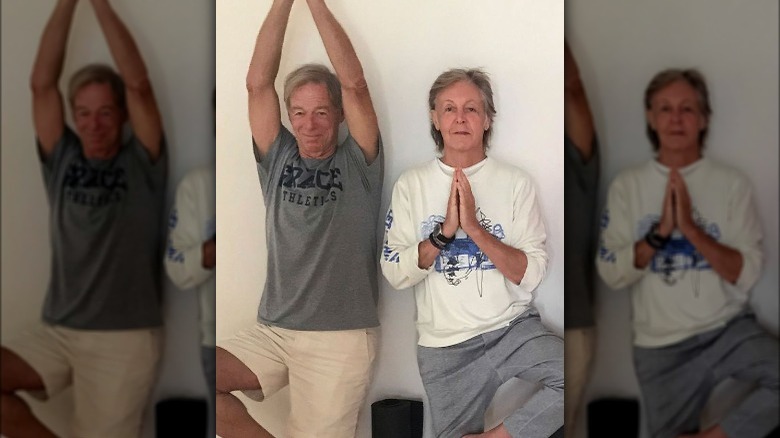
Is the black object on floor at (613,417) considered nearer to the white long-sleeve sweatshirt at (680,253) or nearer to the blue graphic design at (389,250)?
the white long-sleeve sweatshirt at (680,253)

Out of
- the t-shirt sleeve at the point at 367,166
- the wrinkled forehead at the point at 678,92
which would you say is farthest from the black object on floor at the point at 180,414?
the wrinkled forehead at the point at 678,92

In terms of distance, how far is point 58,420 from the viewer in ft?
5.29

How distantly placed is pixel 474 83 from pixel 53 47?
960mm

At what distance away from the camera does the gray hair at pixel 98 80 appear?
63.0 inches

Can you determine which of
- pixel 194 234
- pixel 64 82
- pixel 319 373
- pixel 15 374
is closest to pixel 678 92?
pixel 319 373

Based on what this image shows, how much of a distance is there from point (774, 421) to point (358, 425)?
878 mm

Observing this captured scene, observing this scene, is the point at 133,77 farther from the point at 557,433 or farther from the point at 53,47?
the point at 557,433

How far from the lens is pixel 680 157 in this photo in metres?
1.50

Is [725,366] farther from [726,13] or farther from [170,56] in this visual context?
[170,56]

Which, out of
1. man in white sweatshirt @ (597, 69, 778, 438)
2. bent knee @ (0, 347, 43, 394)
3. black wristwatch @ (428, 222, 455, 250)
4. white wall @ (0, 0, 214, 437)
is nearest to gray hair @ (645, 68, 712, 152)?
man in white sweatshirt @ (597, 69, 778, 438)

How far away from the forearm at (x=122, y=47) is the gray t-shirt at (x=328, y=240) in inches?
15.0

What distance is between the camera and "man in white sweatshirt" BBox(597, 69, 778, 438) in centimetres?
147

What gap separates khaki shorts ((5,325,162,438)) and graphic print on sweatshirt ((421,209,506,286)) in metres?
0.68

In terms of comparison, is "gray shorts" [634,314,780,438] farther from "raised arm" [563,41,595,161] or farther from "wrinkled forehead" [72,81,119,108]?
"wrinkled forehead" [72,81,119,108]
